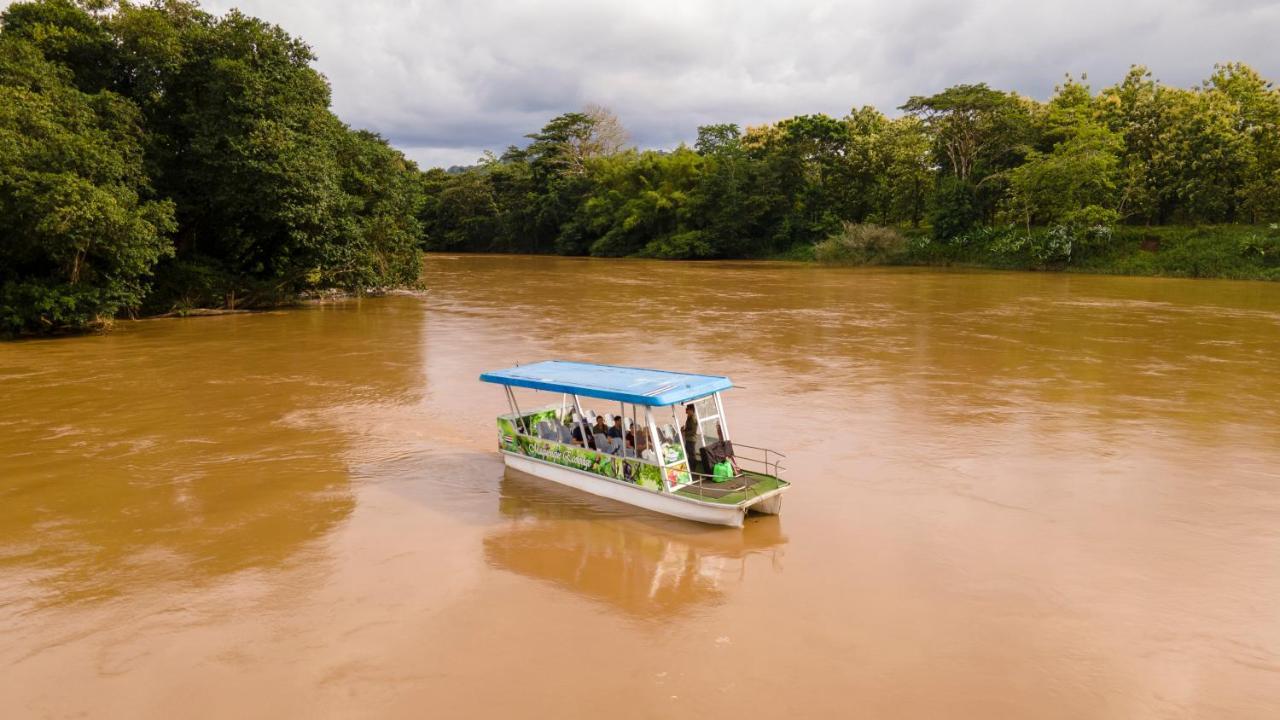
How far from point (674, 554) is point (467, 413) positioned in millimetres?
7546

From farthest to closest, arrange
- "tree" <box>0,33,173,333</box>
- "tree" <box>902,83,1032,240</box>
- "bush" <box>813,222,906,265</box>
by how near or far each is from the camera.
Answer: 1. "bush" <box>813,222,906,265</box>
2. "tree" <box>902,83,1032,240</box>
3. "tree" <box>0,33,173,333</box>

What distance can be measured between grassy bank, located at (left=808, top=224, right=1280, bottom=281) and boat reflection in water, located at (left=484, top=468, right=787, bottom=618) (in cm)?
4312

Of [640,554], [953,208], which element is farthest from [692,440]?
[953,208]

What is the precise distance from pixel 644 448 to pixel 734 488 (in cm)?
130

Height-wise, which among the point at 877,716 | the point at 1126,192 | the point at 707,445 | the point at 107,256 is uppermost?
the point at 1126,192

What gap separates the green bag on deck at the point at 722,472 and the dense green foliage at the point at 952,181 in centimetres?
4247

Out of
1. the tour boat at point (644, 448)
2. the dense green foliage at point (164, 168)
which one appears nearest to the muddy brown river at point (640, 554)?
the tour boat at point (644, 448)

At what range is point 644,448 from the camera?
1066 centimetres

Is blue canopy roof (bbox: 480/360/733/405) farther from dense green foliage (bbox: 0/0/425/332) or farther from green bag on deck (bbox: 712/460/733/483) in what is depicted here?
dense green foliage (bbox: 0/0/425/332)

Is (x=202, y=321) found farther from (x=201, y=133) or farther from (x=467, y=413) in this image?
(x=467, y=413)

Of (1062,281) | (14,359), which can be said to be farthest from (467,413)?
(1062,281)

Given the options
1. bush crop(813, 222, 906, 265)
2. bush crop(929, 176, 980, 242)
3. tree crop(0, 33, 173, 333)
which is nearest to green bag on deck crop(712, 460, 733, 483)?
tree crop(0, 33, 173, 333)

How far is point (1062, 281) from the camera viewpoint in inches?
1655

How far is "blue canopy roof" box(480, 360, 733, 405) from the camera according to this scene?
34.4ft
